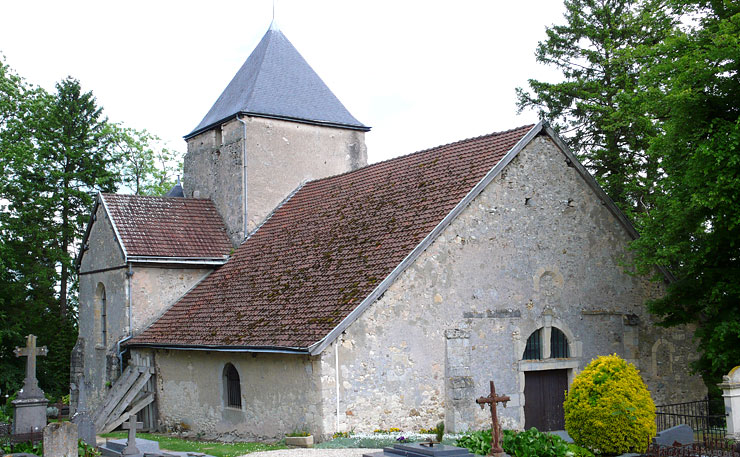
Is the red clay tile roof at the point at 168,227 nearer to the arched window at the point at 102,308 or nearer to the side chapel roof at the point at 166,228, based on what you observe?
the side chapel roof at the point at 166,228

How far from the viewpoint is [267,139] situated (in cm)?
2488

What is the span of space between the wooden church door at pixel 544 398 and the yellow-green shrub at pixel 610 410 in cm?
350

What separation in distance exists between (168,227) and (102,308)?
11.0 feet

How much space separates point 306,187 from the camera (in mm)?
24812

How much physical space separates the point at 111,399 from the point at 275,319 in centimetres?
683

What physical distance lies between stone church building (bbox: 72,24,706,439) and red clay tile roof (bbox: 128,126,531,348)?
69mm

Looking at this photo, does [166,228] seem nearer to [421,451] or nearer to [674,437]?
[421,451]

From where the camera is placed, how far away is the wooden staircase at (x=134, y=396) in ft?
67.4

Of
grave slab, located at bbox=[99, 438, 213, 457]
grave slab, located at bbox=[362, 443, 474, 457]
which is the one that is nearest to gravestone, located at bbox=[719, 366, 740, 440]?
grave slab, located at bbox=[362, 443, 474, 457]

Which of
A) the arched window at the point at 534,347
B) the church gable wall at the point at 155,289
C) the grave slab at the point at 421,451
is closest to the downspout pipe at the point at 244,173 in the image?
the church gable wall at the point at 155,289

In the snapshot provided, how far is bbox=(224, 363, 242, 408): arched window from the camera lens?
18422 millimetres

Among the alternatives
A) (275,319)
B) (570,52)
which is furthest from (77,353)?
(570,52)

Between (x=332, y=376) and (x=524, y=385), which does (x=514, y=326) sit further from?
(x=332, y=376)

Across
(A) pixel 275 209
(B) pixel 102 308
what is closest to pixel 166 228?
(B) pixel 102 308
